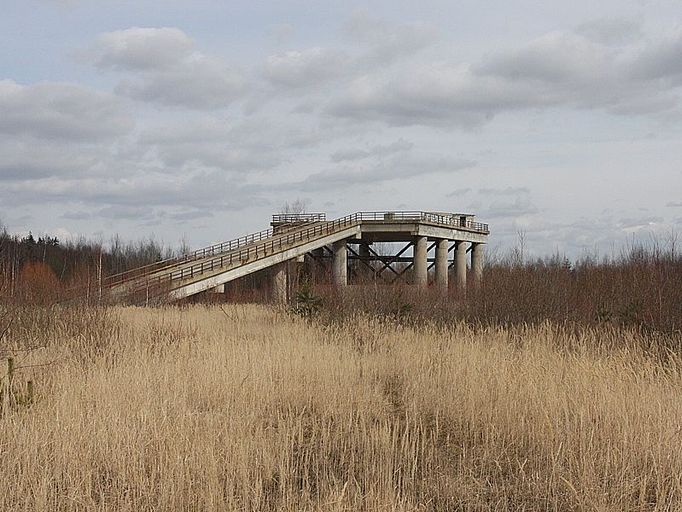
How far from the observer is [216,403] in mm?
7875

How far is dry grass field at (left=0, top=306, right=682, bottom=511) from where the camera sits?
509 cm

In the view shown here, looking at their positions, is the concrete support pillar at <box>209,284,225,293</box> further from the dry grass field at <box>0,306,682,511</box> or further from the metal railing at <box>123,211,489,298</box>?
the dry grass field at <box>0,306,682,511</box>

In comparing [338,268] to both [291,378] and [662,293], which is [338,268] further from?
[291,378]

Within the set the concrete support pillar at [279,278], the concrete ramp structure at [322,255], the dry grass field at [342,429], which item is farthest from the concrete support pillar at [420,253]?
the dry grass field at [342,429]

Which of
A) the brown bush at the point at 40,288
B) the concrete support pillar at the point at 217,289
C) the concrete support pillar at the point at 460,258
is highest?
the concrete support pillar at the point at 460,258

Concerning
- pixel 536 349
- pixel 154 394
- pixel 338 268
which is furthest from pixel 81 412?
pixel 338 268

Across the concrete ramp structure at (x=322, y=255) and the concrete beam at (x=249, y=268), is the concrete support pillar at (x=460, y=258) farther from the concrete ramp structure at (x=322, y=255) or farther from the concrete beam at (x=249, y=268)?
the concrete beam at (x=249, y=268)

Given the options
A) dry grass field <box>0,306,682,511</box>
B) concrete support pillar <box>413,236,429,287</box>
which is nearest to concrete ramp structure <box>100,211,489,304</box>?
concrete support pillar <box>413,236,429,287</box>

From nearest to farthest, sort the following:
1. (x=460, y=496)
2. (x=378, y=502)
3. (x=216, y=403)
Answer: (x=378, y=502)
(x=460, y=496)
(x=216, y=403)

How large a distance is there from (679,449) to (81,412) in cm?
534

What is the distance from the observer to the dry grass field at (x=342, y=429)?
16.7 feet

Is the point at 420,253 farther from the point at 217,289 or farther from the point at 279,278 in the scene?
the point at 217,289

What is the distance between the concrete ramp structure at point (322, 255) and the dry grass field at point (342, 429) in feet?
46.2

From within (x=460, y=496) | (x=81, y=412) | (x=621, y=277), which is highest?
(x=621, y=277)
